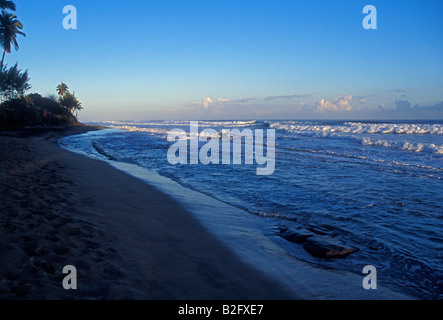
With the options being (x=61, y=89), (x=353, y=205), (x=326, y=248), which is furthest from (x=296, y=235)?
(x=61, y=89)

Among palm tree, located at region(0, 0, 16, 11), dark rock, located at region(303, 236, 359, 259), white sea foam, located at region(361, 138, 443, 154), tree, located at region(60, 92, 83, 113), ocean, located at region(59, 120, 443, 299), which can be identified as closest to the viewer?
ocean, located at region(59, 120, 443, 299)

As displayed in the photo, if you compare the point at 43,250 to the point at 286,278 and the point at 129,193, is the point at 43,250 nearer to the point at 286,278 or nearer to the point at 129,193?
the point at 286,278

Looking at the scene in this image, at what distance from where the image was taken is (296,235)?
471 centimetres

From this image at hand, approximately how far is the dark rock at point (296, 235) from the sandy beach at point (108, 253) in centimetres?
128

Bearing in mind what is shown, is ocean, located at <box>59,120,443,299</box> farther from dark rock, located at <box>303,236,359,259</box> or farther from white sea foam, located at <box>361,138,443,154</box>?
white sea foam, located at <box>361,138,443,154</box>

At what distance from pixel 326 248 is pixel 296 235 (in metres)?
0.67

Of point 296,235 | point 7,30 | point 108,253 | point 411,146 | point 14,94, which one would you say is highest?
point 7,30

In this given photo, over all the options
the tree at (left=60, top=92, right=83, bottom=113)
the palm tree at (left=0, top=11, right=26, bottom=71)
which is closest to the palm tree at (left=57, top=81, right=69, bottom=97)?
the tree at (left=60, top=92, right=83, bottom=113)

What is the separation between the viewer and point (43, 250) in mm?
3100

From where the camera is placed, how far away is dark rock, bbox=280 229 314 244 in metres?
4.61

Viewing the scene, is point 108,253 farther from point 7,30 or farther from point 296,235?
point 7,30

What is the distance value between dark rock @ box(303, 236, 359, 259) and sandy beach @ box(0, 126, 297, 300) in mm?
1205

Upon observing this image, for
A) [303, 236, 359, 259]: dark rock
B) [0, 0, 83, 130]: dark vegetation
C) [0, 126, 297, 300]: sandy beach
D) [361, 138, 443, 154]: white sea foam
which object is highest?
[0, 0, 83, 130]: dark vegetation
